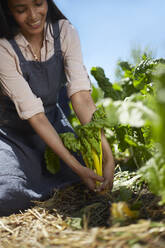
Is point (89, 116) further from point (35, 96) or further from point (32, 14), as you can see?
point (32, 14)

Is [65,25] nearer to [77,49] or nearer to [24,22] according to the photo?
[77,49]

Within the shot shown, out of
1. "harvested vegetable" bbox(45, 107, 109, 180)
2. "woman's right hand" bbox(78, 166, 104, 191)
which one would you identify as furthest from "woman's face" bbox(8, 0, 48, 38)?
"woman's right hand" bbox(78, 166, 104, 191)

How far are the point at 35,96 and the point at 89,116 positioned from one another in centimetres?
39

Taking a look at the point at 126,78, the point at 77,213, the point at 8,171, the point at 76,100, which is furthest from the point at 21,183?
the point at 126,78

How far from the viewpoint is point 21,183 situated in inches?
74.5

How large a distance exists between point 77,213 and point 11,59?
109 centimetres

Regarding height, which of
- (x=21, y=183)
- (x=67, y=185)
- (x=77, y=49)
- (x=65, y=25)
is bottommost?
(x=67, y=185)

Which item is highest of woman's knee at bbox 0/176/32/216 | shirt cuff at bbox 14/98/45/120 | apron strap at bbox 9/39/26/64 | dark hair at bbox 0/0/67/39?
dark hair at bbox 0/0/67/39

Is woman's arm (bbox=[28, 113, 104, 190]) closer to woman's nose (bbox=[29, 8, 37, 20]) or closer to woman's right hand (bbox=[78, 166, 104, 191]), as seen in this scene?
woman's right hand (bbox=[78, 166, 104, 191])

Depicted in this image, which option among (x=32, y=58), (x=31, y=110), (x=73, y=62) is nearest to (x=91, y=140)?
(x=31, y=110)

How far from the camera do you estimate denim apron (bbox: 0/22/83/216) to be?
1.86 metres

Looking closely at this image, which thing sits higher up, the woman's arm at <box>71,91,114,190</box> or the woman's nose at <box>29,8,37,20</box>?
the woman's nose at <box>29,8,37,20</box>

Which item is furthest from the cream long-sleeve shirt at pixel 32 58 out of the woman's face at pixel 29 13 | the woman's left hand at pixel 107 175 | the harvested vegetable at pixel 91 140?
the woman's left hand at pixel 107 175

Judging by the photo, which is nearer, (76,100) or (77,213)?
(77,213)
